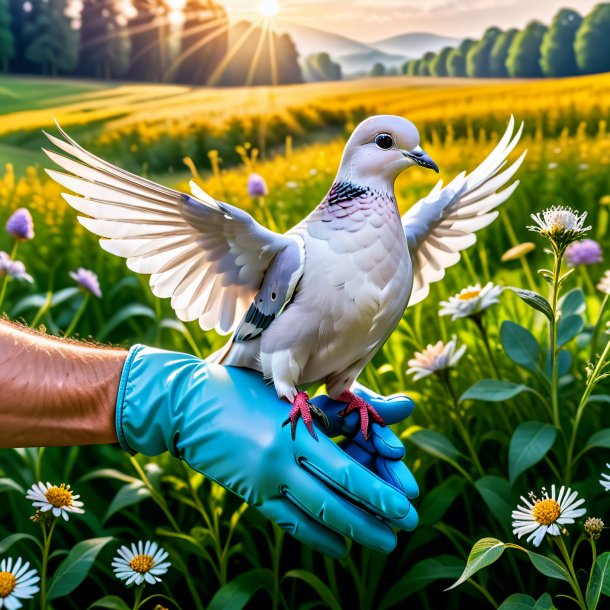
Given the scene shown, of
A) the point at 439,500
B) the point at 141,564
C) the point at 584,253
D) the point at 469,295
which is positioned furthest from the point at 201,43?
the point at 141,564

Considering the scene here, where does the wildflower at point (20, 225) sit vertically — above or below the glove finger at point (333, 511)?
above

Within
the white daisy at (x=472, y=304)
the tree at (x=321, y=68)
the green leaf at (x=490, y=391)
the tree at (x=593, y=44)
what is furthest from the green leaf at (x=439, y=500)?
the tree at (x=593, y=44)

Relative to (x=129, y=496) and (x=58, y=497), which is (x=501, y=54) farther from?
(x=58, y=497)

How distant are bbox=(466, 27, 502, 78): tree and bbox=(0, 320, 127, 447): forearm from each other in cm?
211

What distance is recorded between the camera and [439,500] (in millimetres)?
1059

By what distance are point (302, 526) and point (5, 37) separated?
7.77 feet

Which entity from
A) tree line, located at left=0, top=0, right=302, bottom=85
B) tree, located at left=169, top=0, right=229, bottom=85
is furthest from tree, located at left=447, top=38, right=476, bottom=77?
tree, located at left=169, top=0, right=229, bottom=85

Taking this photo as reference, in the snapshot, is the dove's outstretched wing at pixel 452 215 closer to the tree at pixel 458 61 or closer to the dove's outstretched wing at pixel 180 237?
the dove's outstretched wing at pixel 180 237

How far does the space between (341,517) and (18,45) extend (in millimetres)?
2385

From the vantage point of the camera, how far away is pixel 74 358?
91 cm

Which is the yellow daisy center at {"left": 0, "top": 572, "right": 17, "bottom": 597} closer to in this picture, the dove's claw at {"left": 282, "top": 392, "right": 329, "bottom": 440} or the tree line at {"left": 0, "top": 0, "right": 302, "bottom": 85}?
the dove's claw at {"left": 282, "top": 392, "right": 329, "bottom": 440}

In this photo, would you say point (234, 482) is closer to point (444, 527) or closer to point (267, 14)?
point (444, 527)

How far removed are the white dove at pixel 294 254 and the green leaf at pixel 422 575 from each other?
333mm

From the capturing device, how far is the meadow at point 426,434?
1.02m
